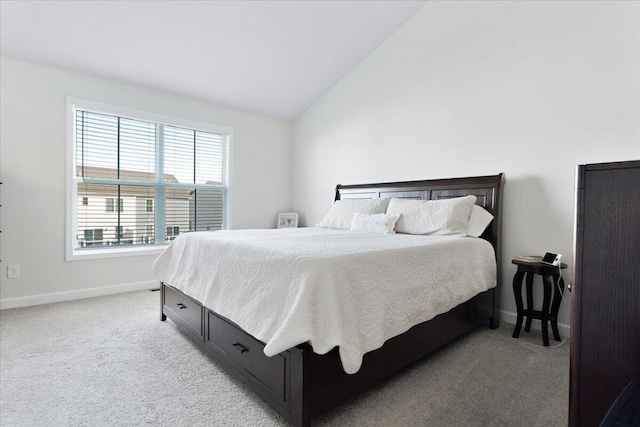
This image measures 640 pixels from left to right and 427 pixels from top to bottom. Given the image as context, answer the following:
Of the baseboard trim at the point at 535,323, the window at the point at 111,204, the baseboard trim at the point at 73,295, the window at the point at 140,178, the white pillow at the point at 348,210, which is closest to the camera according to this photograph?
the baseboard trim at the point at 535,323

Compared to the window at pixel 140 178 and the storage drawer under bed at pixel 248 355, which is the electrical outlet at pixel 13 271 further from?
the storage drawer under bed at pixel 248 355

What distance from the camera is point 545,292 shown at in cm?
230

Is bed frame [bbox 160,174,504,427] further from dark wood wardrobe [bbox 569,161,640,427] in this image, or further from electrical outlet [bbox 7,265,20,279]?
electrical outlet [bbox 7,265,20,279]

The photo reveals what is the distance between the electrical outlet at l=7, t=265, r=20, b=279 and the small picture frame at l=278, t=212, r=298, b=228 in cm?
285

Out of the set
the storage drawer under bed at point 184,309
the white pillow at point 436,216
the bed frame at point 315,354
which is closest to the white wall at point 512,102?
the bed frame at point 315,354

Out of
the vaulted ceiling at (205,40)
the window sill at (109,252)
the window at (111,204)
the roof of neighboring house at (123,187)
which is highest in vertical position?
the vaulted ceiling at (205,40)

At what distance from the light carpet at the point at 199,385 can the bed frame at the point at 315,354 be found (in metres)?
0.09

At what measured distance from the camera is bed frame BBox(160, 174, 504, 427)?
134cm

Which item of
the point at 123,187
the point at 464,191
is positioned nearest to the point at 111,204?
the point at 123,187

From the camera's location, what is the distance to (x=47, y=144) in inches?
121

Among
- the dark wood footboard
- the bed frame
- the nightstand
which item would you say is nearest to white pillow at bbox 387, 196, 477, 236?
the bed frame

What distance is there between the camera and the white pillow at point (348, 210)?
324 centimetres

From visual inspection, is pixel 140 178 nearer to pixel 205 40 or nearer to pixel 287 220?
pixel 205 40

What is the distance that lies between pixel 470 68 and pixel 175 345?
3.36 m
